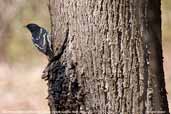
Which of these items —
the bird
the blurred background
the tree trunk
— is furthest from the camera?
the blurred background

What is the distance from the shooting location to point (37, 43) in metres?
3.37

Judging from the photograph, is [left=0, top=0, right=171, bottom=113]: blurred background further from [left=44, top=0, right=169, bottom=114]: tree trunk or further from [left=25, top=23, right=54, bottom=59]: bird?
[left=44, top=0, right=169, bottom=114]: tree trunk

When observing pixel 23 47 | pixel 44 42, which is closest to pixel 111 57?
pixel 44 42

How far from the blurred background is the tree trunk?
7.31m

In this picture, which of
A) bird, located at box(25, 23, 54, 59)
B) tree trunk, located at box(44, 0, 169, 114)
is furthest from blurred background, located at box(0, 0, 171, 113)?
tree trunk, located at box(44, 0, 169, 114)

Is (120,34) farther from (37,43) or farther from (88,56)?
(37,43)

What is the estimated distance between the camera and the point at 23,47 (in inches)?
460

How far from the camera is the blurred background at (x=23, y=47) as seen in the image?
10430mm

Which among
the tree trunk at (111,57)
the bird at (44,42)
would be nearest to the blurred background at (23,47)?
the bird at (44,42)

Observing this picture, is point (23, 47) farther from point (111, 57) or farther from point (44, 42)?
point (111, 57)

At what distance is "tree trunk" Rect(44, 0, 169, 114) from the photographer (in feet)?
8.95

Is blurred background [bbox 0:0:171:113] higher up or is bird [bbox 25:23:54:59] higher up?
blurred background [bbox 0:0:171:113]

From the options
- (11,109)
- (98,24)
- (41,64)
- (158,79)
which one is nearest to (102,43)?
(98,24)

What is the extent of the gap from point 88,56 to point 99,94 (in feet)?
0.55
